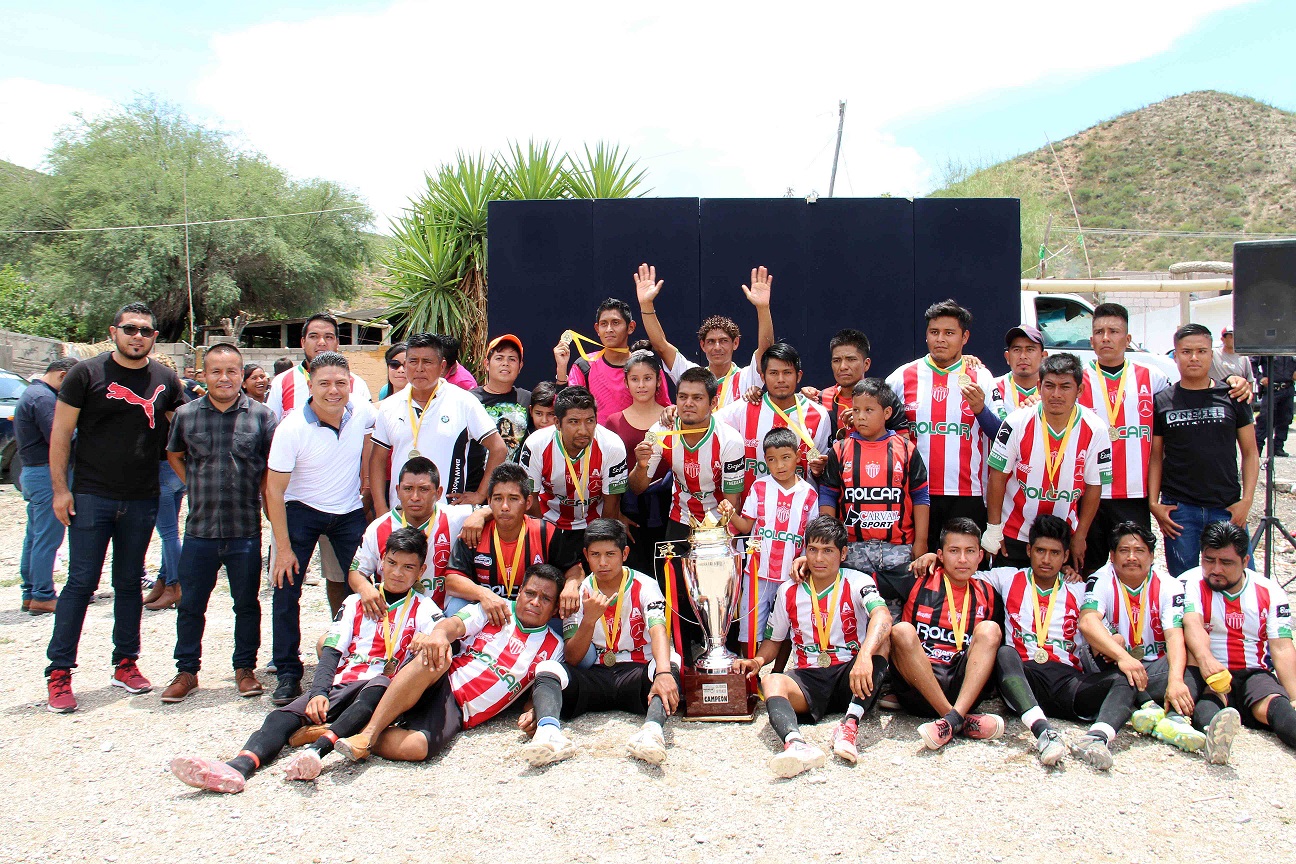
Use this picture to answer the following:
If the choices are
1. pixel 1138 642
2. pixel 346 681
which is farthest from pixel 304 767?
pixel 1138 642

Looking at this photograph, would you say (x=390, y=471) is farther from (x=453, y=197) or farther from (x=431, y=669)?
(x=453, y=197)

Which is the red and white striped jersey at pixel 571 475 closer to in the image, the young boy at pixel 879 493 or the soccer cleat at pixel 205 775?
the young boy at pixel 879 493

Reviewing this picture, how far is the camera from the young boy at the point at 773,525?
4.64m

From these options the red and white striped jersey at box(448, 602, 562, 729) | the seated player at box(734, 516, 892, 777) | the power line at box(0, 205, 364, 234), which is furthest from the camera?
the power line at box(0, 205, 364, 234)

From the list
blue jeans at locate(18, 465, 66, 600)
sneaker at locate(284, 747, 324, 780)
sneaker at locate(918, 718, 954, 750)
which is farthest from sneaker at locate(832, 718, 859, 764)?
blue jeans at locate(18, 465, 66, 600)

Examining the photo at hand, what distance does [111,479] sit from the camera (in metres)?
4.73

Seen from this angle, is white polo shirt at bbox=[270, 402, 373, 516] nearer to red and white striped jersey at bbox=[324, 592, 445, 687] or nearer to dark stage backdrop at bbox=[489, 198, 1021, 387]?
red and white striped jersey at bbox=[324, 592, 445, 687]

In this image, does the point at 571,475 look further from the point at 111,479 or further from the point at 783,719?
the point at 111,479

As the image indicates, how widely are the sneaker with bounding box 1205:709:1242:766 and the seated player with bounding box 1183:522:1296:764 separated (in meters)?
0.27

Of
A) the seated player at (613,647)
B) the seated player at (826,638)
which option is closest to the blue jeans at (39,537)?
the seated player at (613,647)

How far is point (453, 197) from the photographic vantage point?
28.6ft

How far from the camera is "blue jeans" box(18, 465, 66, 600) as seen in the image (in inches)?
260

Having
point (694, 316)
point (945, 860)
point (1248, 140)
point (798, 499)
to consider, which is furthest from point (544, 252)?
point (1248, 140)

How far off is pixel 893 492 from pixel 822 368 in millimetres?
2929
